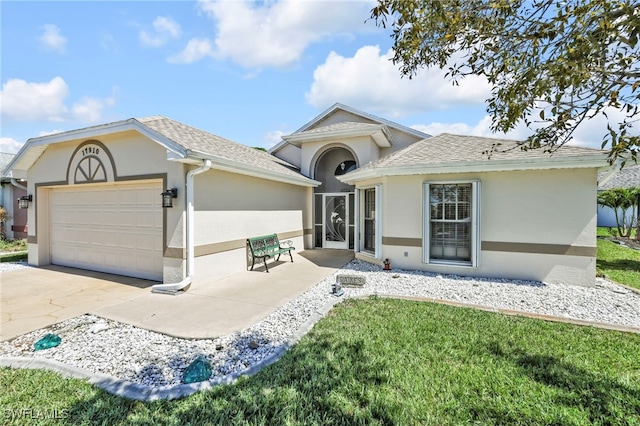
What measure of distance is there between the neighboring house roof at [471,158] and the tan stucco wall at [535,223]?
0.41 m

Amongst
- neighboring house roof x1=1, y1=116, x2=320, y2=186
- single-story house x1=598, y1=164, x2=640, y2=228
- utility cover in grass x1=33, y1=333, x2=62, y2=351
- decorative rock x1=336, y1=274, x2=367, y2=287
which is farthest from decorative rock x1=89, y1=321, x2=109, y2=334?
single-story house x1=598, y1=164, x2=640, y2=228

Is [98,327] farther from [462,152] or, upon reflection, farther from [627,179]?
[627,179]

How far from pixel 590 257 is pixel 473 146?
15.0 feet

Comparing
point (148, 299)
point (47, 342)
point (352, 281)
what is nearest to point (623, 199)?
point (352, 281)

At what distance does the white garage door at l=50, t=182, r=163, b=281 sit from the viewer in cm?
818

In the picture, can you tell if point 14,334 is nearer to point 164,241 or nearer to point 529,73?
point 164,241

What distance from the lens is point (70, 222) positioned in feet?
32.8

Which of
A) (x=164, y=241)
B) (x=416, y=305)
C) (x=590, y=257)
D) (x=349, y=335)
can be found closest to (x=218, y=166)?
(x=164, y=241)

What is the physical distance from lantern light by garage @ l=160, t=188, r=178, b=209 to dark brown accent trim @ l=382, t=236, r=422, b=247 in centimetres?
665

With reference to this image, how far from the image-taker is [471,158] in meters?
8.39

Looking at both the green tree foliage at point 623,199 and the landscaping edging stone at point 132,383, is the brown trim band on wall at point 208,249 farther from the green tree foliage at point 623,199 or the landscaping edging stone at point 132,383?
the green tree foliage at point 623,199

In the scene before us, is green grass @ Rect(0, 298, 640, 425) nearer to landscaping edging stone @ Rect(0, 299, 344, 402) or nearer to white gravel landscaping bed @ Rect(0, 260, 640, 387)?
landscaping edging stone @ Rect(0, 299, 344, 402)

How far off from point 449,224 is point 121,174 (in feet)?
33.8

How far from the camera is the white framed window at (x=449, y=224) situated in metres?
8.68
